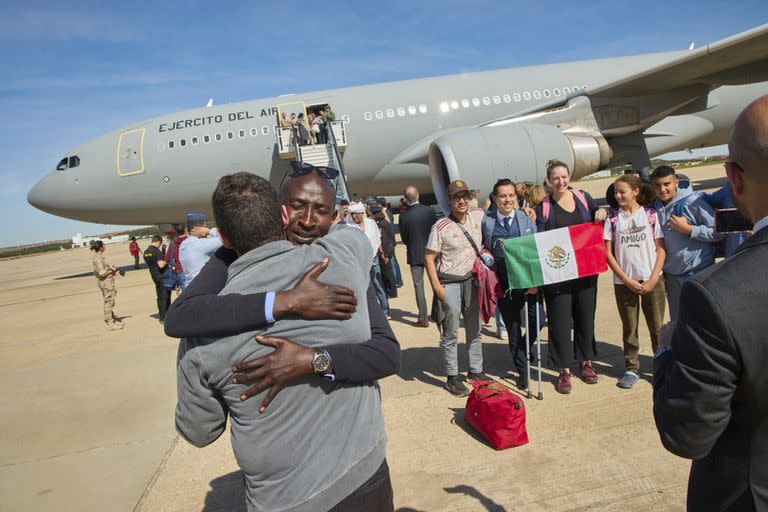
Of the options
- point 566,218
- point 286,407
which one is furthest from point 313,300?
point 566,218

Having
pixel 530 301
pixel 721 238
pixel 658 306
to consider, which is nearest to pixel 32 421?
pixel 530 301

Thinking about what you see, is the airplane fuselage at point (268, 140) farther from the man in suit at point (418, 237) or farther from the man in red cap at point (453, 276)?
the man in red cap at point (453, 276)

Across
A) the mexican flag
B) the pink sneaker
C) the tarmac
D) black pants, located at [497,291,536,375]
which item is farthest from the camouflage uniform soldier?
the pink sneaker

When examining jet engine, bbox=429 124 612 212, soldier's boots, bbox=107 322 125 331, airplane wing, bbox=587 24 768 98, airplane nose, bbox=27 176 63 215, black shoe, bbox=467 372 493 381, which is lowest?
black shoe, bbox=467 372 493 381

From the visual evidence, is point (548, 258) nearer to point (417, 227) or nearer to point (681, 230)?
point (681, 230)

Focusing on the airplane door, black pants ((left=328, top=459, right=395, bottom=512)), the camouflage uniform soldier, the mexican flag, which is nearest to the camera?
black pants ((left=328, top=459, right=395, bottom=512))

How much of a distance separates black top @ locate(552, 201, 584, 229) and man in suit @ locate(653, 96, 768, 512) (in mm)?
3112

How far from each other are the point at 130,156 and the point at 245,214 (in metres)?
13.2

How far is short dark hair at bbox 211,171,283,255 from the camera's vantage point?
4.97 feet

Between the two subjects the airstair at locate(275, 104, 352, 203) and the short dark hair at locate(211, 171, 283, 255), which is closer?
the short dark hair at locate(211, 171, 283, 255)

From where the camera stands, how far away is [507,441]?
3.25 m

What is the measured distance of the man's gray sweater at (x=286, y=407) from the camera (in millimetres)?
1399

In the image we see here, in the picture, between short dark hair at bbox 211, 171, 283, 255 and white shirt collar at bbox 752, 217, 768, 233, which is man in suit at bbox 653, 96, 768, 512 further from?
short dark hair at bbox 211, 171, 283, 255

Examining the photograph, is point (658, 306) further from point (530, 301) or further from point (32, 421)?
point (32, 421)
